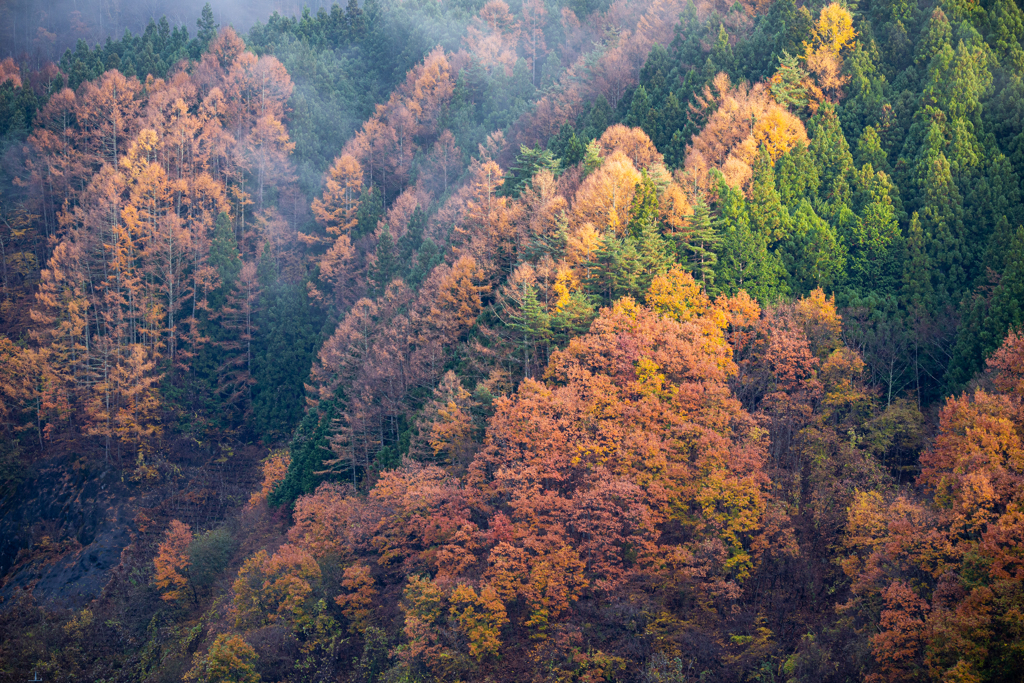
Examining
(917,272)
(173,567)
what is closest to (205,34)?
(173,567)

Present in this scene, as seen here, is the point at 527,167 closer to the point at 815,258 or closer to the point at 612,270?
the point at 612,270

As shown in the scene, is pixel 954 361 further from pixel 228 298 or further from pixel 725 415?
pixel 228 298

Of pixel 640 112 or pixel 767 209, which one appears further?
pixel 640 112

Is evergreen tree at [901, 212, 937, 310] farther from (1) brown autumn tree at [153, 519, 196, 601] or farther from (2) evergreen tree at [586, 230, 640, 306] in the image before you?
(1) brown autumn tree at [153, 519, 196, 601]

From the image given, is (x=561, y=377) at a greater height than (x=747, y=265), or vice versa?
(x=747, y=265)

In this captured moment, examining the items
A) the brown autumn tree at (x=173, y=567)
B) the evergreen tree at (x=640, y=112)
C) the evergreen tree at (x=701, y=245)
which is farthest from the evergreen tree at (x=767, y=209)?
the brown autumn tree at (x=173, y=567)

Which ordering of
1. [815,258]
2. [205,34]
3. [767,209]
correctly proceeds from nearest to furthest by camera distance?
[815,258] → [767,209] → [205,34]

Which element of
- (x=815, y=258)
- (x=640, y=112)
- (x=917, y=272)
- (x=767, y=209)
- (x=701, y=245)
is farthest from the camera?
(x=640, y=112)

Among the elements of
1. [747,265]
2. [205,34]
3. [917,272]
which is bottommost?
[917,272]
